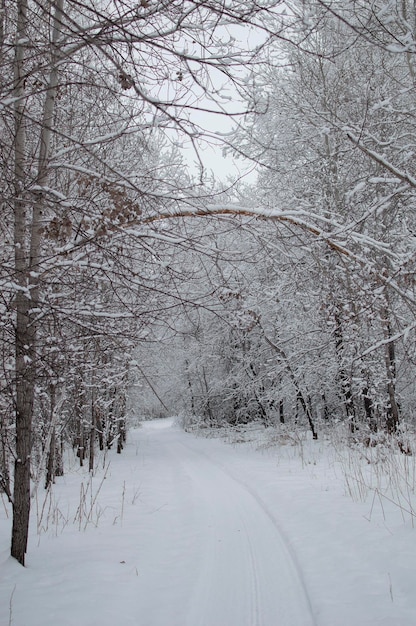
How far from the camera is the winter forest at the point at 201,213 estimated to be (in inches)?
104

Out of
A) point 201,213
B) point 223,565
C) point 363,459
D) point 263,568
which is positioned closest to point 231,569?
point 223,565

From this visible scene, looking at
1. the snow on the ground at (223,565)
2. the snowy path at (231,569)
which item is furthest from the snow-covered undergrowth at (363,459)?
the snowy path at (231,569)

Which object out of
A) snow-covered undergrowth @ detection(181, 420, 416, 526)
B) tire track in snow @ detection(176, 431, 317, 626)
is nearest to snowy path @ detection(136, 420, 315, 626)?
tire track in snow @ detection(176, 431, 317, 626)

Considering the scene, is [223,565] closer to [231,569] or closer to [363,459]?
[231,569]

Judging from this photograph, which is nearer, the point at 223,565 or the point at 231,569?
the point at 231,569

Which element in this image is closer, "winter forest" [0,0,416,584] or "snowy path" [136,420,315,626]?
"winter forest" [0,0,416,584]

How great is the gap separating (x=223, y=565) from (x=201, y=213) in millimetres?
3446

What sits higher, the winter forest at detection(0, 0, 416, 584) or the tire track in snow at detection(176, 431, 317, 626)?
the winter forest at detection(0, 0, 416, 584)

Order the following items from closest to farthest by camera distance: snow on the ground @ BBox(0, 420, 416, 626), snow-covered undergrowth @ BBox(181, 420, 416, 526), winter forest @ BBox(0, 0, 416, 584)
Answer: winter forest @ BBox(0, 0, 416, 584) → snow on the ground @ BBox(0, 420, 416, 626) → snow-covered undergrowth @ BBox(181, 420, 416, 526)

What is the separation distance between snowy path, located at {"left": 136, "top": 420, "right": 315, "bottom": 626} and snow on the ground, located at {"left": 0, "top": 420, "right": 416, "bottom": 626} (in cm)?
1

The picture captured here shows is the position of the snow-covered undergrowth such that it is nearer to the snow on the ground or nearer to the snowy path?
the snow on the ground

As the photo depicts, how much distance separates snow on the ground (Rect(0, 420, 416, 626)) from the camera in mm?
3057

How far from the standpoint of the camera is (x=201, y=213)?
366cm

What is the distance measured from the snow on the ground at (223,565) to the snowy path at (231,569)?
0.04 ft
